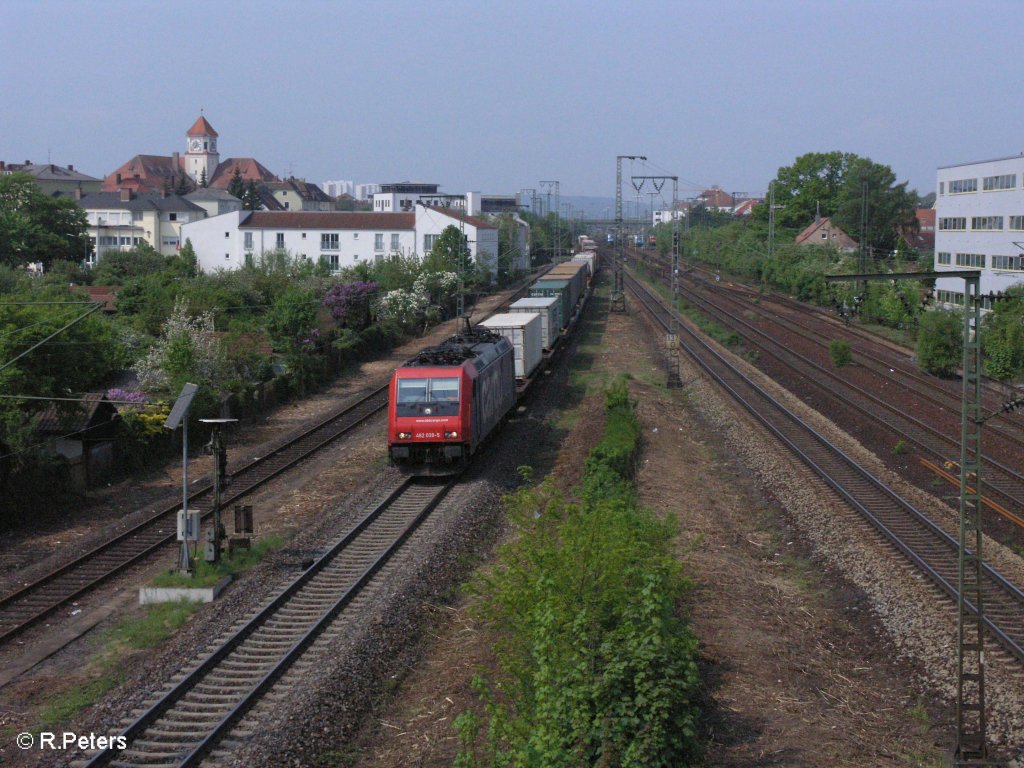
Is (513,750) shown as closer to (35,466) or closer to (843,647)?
(843,647)

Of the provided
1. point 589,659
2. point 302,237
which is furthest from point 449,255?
point 589,659

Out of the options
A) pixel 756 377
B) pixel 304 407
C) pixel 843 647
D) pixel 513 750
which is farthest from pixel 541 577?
pixel 756 377

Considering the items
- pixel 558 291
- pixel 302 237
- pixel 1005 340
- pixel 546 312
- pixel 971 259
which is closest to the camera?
pixel 1005 340

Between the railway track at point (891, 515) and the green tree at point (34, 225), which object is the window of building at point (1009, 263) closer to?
the railway track at point (891, 515)

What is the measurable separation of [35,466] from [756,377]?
26.2 meters

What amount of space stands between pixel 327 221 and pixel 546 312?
147 feet

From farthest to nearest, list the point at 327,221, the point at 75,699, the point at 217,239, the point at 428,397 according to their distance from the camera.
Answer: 1. the point at 327,221
2. the point at 217,239
3. the point at 428,397
4. the point at 75,699

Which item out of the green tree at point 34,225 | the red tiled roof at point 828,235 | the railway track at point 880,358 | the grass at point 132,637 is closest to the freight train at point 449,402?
the grass at point 132,637

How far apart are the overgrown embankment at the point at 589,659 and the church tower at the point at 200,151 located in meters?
171

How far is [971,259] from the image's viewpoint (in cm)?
5416

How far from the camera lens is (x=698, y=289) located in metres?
82.1

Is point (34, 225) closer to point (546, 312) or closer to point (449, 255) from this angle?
point (449, 255)

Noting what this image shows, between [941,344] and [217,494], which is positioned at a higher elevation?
[941,344]

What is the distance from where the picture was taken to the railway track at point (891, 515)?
14886 millimetres
